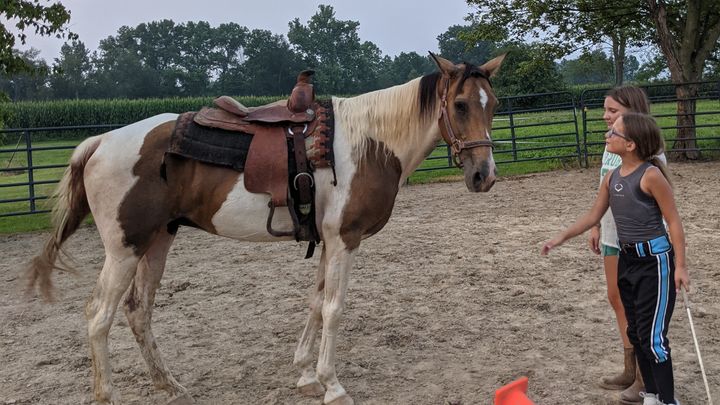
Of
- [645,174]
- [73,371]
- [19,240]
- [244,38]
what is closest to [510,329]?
[645,174]

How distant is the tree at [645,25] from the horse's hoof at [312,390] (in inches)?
453

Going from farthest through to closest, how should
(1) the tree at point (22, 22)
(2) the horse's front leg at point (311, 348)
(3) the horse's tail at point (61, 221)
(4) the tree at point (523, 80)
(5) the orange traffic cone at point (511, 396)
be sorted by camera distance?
1. (4) the tree at point (523, 80)
2. (1) the tree at point (22, 22)
3. (2) the horse's front leg at point (311, 348)
4. (3) the horse's tail at point (61, 221)
5. (5) the orange traffic cone at point (511, 396)

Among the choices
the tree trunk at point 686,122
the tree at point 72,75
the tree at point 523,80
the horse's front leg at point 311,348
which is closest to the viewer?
the horse's front leg at point 311,348

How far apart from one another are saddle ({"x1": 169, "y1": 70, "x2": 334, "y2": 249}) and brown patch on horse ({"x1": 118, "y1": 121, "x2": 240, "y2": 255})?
0.24 feet

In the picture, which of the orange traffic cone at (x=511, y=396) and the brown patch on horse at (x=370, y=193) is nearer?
the orange traffic cone at (x=511, y=396)

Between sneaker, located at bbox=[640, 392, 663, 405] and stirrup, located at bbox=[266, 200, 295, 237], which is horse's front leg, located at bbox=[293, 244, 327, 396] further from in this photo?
sneaker, located at bbox=[640, 392, 663, 405]

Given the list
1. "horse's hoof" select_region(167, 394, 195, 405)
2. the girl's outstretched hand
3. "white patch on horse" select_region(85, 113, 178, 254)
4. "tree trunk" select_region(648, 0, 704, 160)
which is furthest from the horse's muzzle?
"tree trunk" select_region(648, 0, 704, 160)

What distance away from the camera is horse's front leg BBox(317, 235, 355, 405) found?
3.01 m

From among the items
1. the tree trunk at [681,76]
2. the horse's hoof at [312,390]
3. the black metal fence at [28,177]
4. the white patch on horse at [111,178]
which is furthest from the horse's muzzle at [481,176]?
the tree trunk at [681,76]

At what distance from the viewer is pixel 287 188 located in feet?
9.72

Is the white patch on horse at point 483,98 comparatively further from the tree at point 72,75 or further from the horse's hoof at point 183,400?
the tree at point 72,75

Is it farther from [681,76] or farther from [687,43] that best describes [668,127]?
[687,43]

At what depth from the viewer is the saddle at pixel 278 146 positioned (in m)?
2.96

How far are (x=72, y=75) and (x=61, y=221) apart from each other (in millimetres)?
63890
